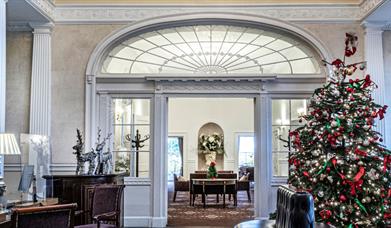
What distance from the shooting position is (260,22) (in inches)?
317

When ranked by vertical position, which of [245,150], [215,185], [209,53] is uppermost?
[209,53]

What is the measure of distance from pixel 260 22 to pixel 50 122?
419 cm

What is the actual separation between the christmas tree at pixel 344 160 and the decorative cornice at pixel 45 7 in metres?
4.62

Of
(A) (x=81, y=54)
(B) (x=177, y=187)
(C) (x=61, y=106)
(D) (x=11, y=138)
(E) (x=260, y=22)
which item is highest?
(E) (x=260, y=22)

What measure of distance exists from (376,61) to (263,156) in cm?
260

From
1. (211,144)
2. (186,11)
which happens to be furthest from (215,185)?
(211,144)

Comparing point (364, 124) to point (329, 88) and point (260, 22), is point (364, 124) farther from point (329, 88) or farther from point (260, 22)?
point (260, 22)

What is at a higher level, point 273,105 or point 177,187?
point 273,105

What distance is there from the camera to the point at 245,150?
55.8 ft

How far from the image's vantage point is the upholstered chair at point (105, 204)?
5691 millimetres

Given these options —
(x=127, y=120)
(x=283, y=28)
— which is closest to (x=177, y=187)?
(x=127, y=120)

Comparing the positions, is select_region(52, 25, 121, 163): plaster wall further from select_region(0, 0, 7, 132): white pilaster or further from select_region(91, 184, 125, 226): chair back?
select_region(91, 184, 125, 226): chair back

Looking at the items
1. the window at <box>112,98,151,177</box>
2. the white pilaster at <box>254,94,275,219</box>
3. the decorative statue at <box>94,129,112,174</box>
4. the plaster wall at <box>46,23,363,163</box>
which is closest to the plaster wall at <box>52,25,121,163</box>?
the plaster wall at <box>46,23,363,163</box>

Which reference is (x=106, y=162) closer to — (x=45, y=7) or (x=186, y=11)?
(x=45, y=7)
